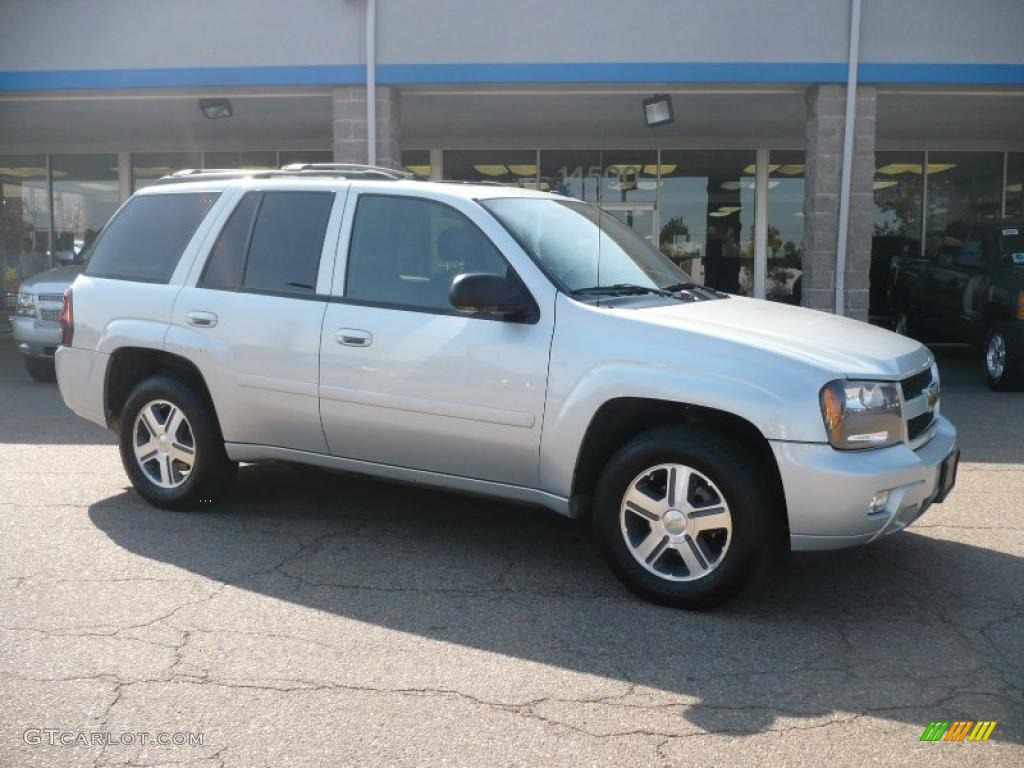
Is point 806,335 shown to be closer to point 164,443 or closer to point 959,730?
point 959,730

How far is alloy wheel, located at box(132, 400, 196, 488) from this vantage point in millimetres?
6012

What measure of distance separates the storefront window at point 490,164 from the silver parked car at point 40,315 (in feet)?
27.7

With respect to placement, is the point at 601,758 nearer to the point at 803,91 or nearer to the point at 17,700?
the point at 17,700

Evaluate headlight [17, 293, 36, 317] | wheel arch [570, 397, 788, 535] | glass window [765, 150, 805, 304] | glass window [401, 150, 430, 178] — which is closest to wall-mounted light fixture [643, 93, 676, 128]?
glass window [765, 150, 805, 304]

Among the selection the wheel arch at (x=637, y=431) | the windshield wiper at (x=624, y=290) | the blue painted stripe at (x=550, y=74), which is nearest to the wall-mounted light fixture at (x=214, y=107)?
the blue painted stripe at (x=550, y=74)

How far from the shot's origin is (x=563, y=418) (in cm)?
474

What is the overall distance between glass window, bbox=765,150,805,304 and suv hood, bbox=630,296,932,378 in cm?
1360

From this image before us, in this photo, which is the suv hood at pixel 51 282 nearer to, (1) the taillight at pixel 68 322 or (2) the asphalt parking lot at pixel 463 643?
(1) the taillight at pixel 68 322

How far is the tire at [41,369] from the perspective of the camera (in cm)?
1212

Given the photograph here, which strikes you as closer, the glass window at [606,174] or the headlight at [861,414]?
the headlight at [861,414]

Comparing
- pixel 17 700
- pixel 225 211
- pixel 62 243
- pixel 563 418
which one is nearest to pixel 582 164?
pixel 62 243

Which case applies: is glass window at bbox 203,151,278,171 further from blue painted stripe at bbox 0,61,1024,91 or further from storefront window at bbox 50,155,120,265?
blue painted stripe at bbox 0,61,1024,91

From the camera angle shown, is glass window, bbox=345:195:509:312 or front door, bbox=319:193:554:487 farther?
glass window, bbox=345:195:509:312

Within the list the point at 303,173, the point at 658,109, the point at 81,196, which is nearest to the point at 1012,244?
the point at 658,109
